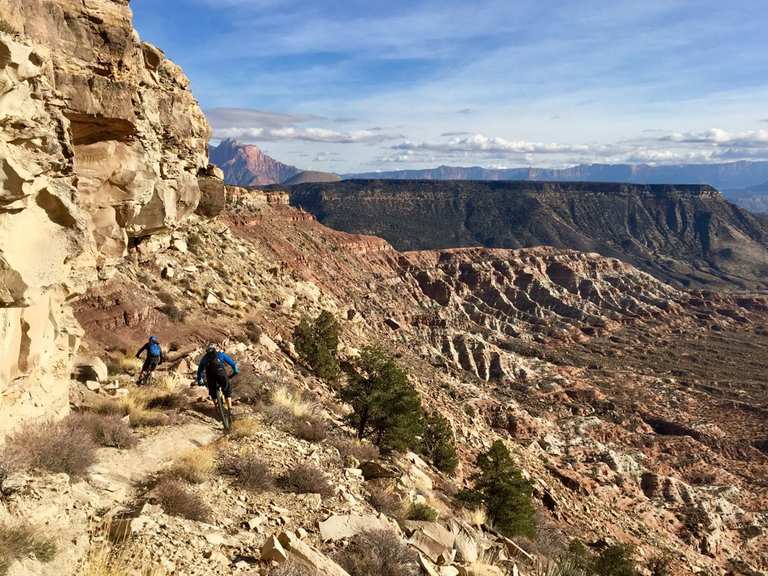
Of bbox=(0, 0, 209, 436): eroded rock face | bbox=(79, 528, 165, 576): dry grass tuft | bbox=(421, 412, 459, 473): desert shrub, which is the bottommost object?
bbox=(421, 412, 459, 473): desert shrub

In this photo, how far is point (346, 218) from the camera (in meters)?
187

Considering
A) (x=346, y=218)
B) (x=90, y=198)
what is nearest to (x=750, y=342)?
(x=90, y=198)

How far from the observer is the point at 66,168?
7754mm

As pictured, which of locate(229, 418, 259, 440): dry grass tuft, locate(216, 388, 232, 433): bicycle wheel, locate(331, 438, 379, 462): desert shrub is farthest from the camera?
locate(331, 438, 379, 462): desert shrub

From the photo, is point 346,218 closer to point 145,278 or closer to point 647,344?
point 647,344

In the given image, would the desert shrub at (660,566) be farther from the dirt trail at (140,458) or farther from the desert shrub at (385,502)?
the dirt trail at (140,458)

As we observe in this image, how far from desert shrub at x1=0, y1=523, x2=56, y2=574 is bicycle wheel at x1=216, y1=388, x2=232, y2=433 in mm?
5193

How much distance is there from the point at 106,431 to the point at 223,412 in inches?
87.6

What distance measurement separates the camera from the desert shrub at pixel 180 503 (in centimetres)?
695

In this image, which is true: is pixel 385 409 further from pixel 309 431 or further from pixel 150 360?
pixel 150 360

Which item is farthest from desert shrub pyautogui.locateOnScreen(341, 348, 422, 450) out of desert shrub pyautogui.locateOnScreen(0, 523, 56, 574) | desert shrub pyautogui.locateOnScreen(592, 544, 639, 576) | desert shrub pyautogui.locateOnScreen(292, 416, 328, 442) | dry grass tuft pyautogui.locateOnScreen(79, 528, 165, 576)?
desert shrub pyautogui.locateOnScreen(0, 523, 56, 574)

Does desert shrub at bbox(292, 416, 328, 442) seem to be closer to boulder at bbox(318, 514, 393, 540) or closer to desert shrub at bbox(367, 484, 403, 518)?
desert shrub at bbox(367, 484, 403, 518)

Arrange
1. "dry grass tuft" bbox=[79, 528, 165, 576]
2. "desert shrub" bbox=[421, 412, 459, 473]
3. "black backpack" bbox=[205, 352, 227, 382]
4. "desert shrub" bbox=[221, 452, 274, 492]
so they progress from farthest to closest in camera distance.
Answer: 1. "desert shrub" bbox=[421, 412, 459, 473]
2. "black backpack" bbox=[205, 352, 227, 382]
3. "desert shrub" bbox=[221, 452, 274, 492]
4. "dry grass tuft" bbox=[79, 528, 165, 576]

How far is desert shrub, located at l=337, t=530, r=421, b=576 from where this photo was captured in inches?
269
